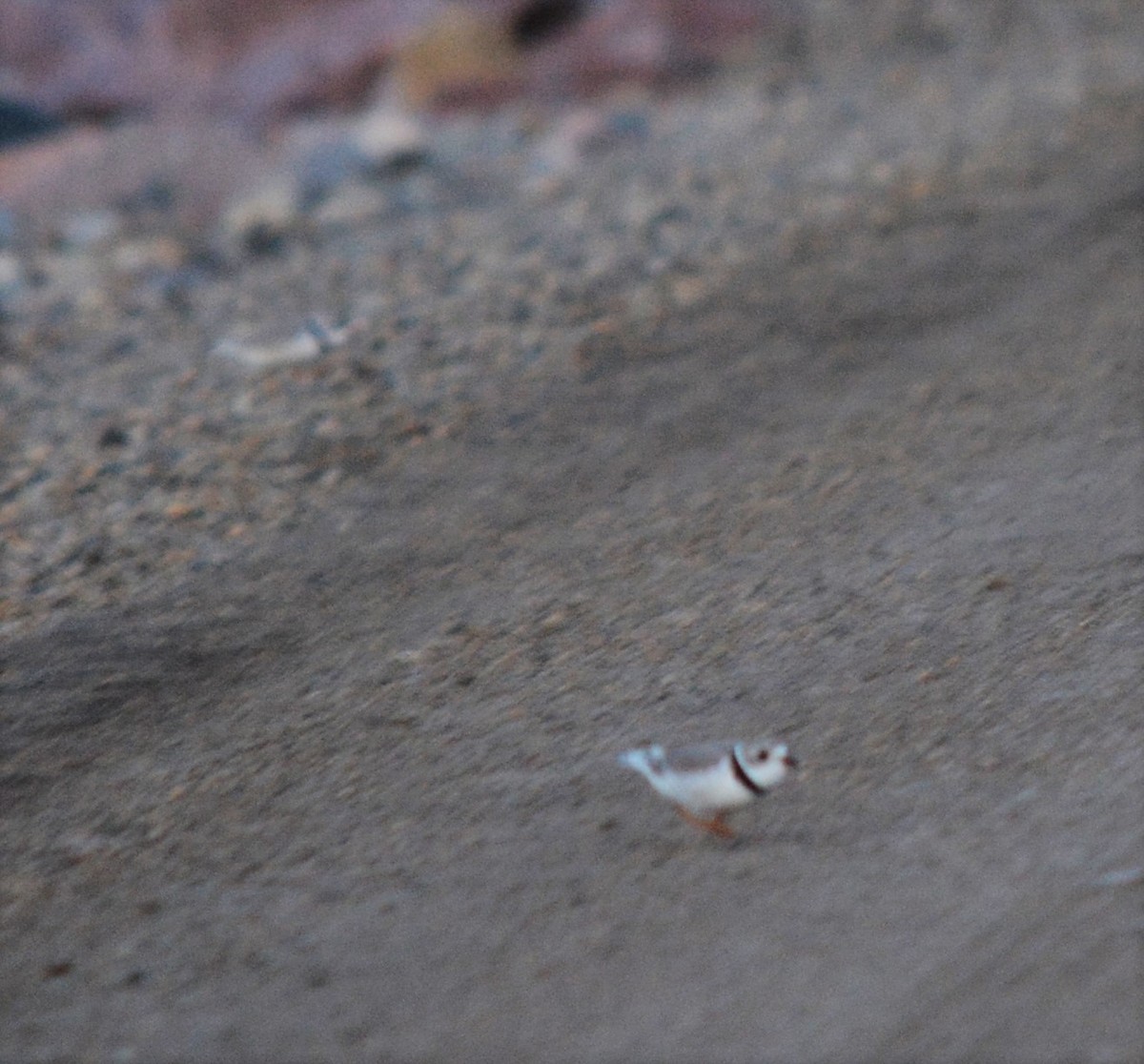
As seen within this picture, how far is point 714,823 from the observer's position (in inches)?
96.8

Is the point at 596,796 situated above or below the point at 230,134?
below

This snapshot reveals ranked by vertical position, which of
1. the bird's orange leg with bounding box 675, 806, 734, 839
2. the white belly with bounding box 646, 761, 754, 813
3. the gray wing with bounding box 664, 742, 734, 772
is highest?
the gray wing with bounding box 664, 742, 734, 772

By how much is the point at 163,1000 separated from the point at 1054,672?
5.26 ft

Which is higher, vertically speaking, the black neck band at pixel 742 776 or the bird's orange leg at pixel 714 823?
the black neck band at pixel 742 776

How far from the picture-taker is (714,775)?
243 centimetres

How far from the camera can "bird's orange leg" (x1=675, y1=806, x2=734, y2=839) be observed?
245 cm

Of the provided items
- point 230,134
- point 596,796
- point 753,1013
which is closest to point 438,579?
point 596,796

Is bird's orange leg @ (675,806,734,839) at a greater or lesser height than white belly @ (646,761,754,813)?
lesser

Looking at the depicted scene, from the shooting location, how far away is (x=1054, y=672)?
2.77 m

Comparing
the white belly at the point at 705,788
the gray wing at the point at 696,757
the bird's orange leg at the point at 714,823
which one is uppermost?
the gray wing at the point at 696,757

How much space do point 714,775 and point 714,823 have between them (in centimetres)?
8

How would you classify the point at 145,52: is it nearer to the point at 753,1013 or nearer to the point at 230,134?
the point at 230,134

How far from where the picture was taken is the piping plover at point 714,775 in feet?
7.98

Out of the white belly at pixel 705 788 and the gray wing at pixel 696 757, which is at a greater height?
the gray wing at pixel 696 757
